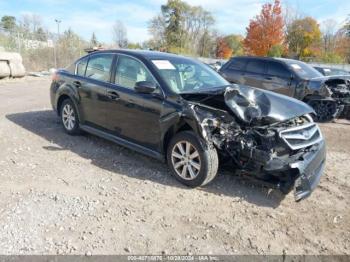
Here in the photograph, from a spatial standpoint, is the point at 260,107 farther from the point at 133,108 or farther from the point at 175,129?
the point at 133,108

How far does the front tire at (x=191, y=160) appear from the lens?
12.4ft

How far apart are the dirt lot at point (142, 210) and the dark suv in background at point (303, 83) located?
139 inches

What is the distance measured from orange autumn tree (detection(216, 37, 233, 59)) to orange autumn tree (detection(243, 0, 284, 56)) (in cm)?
2141

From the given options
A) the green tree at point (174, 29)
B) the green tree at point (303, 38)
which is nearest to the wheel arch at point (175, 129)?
the green tree at point (303, 38)

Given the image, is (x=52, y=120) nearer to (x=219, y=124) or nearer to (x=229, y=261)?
(x=219, y=124)

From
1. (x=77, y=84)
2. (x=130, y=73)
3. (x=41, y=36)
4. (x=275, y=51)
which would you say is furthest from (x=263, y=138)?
(x=275, y=51)

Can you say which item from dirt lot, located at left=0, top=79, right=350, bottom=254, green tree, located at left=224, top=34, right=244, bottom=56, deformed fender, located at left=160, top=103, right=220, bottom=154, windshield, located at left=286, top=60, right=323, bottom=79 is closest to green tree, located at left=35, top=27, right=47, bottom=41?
Answer: windshield, located at left=286, top=60, right=323, bottom=79

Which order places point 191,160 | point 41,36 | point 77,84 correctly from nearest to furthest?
1. point 191,160
2. point 77,84
3. point 41,36

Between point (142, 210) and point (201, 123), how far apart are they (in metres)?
1.21

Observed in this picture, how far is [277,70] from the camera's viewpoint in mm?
8867

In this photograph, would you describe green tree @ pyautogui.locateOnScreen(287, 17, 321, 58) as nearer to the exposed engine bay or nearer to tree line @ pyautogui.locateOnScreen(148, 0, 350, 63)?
tree line @ pyautogui.locateOnScreen(148, 0, 350, 63)

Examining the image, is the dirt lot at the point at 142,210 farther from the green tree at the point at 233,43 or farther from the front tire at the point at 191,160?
the green tree at the point at 233,43

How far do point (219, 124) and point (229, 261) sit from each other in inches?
63.9

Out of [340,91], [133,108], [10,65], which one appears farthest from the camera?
[10,65]
